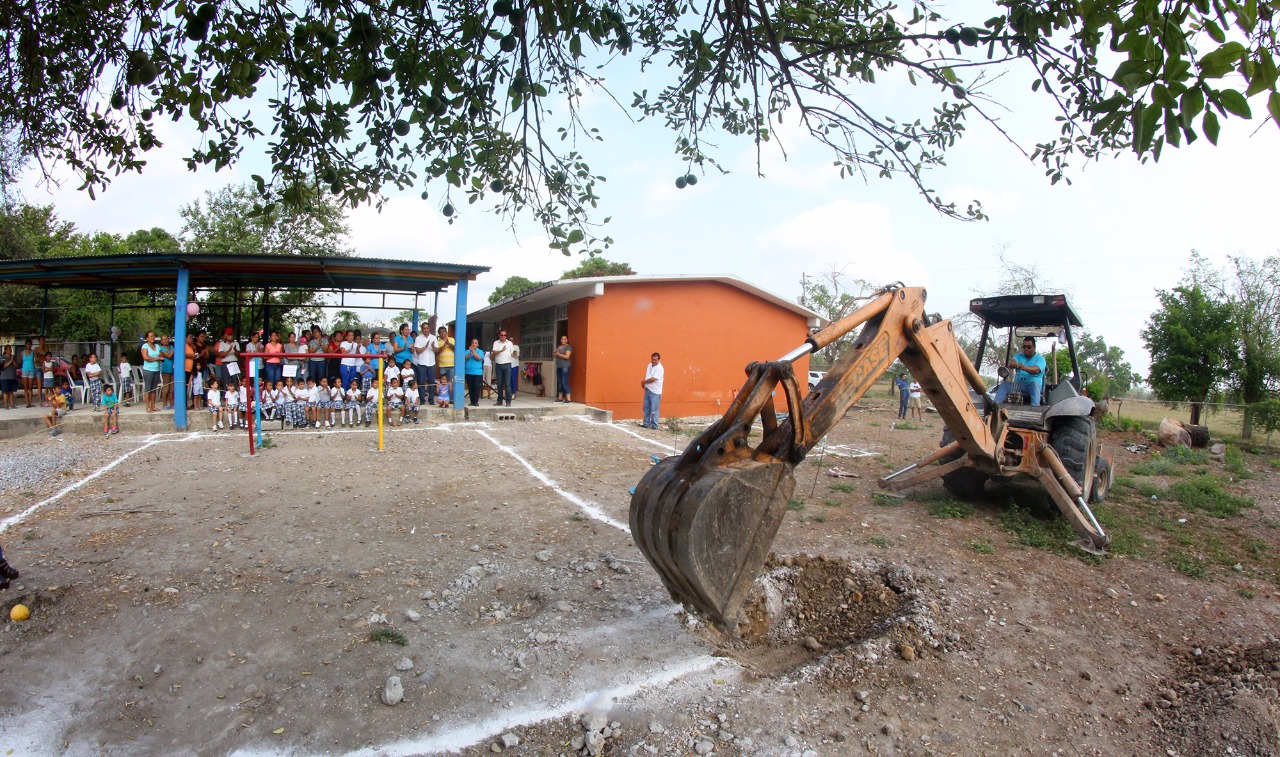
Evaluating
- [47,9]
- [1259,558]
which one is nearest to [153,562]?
[47,9]

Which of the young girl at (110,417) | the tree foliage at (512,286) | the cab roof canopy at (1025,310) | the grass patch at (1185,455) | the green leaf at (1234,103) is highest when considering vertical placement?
the tree foliage at (512,286)

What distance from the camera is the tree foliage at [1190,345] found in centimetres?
1859

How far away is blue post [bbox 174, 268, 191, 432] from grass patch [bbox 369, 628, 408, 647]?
1030 centimetres

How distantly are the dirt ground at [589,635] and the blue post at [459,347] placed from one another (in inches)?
253

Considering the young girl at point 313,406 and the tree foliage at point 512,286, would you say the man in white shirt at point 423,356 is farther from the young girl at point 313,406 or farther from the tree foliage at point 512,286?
the tree foliage at point 512,286

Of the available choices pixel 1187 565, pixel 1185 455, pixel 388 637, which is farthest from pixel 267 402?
pixel 1185 455

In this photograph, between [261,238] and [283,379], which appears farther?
[261,238]

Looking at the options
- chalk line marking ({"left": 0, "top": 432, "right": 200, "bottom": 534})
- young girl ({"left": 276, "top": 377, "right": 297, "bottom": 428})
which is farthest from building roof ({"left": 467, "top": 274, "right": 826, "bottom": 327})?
chalk line marking ({"left": 0, "top": 432, "right": 200, "bottom": 534})

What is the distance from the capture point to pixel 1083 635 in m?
4.28

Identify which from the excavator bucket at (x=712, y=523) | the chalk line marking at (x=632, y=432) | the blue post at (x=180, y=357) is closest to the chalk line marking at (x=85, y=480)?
the blue post at (x=180, y=357)

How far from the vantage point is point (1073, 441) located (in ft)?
22.9

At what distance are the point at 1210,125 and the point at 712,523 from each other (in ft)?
7.45

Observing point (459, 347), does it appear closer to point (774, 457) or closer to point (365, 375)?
point (365, 375)

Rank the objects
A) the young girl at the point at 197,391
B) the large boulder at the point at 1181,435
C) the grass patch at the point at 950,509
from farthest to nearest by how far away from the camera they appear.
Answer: the large boulder at the point at 1181,435 → the young girl at the point at 197,391 → the grass patch at the point at 950,509
